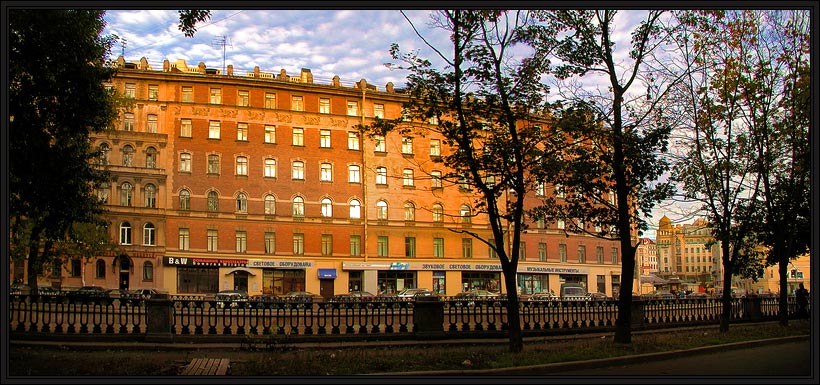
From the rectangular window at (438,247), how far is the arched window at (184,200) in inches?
822

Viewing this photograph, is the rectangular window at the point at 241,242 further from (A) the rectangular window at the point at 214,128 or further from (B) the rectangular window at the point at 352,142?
(B) the rectangular window at the point at 352,142

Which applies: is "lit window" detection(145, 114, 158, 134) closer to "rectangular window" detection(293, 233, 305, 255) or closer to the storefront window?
"rectangular window" detection(293, 233, 305, 255)

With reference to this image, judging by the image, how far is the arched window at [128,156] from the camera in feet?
171

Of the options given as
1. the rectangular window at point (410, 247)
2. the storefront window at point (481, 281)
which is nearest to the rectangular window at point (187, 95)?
the rectangular window at point (410, 247)

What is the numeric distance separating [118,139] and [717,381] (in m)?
49.6

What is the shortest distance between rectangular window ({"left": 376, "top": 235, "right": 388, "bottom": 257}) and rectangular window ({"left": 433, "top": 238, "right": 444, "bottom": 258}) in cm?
467

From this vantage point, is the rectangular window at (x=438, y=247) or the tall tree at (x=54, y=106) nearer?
the tall tree at (x=54, y=106)

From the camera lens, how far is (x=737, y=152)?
20.6 metres

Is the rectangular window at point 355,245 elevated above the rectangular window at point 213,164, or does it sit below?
below

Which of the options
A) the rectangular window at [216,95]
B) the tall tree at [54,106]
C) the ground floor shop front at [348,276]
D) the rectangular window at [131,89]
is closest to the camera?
the tall tree at [54,106]

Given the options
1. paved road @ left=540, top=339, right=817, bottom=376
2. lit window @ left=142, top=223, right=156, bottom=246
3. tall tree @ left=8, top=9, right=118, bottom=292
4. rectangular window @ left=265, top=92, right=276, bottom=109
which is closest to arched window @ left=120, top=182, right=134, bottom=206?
lit window @ left=142, top=223, right=156, bottom=246

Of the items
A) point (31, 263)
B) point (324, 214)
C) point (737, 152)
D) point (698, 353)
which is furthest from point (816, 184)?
point (324, 214)

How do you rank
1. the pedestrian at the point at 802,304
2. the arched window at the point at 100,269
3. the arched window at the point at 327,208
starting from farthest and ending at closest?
the arched window at the point at 327,208
the arched window at the point at 100,269
the pedestrian at the point at 802,304

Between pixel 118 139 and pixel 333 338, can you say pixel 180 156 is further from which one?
pixel 333 338
